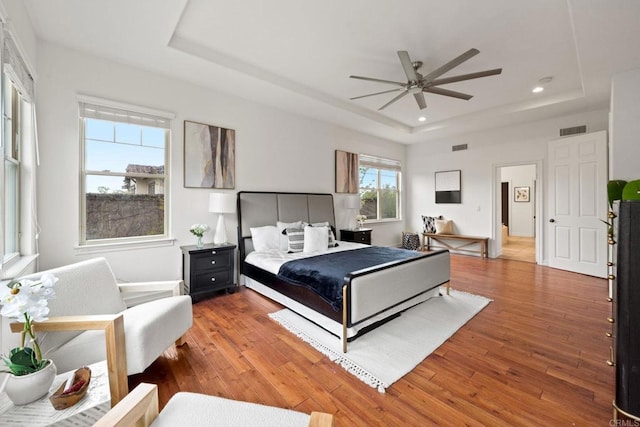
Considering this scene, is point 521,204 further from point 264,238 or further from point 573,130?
point 264,238

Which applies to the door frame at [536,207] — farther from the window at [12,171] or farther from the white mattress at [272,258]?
the window at [12,171]

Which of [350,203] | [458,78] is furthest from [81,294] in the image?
[350,203]

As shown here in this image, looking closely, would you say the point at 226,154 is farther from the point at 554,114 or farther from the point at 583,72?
the point at 554,114

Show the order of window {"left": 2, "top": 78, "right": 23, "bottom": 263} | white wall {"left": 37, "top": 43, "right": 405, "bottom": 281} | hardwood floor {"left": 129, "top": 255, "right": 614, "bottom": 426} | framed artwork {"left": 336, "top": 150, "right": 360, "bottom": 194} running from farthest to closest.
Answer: framed artwork {"left": 336, "top": 150, "right": 360, "bottom": 194} → white wall {"left": 37, "top": 43, "right": 405, "bottom": 281} → window {"left": 2, "top": 78, "right": 23, "bottom": 263} → hardwood floor {"left": 129, "top": 255, "right": 614, "bottom": 426}

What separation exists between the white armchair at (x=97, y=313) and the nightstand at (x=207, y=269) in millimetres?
1075

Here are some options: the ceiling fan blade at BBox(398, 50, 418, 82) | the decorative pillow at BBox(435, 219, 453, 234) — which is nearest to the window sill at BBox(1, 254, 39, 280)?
the ceiling fan blade at BBox(398, 50, 418, 82)

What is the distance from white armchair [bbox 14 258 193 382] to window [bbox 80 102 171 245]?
1.24 meters

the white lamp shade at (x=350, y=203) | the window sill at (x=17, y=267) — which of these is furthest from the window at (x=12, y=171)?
the white lamp shade at (x=350, y=203)

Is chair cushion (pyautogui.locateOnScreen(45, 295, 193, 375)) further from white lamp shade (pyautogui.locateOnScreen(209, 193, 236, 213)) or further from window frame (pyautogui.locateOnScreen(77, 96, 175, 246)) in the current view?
white lamp shade (pyautogui.locateOnScreen(209, 193, 236, 213))

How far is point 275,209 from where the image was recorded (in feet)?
14.5

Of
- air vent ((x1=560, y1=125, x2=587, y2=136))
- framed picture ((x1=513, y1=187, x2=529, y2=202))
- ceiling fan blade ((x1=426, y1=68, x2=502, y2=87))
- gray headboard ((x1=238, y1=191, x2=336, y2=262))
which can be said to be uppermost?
air vent ((x1=560, y1=125, x2=587, y2=136))

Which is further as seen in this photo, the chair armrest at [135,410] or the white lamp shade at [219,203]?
the white lamp shade at [219,203]

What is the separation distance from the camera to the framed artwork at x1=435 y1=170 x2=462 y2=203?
6534mm

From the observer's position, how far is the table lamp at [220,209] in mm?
3627
